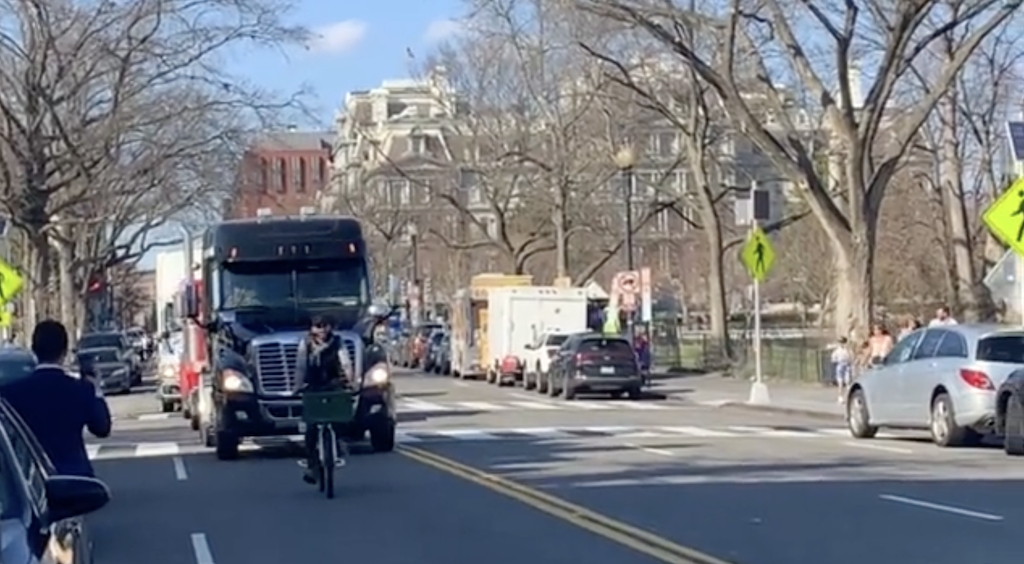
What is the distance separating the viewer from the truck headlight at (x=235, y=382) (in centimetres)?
2741

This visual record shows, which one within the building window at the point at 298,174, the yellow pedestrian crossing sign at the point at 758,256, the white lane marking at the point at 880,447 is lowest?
the white lane marking at the point at 880,447

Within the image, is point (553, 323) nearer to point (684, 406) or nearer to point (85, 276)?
point (684, 406)

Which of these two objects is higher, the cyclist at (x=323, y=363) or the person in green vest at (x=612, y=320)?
the person in green vest at (x=612, y=320)

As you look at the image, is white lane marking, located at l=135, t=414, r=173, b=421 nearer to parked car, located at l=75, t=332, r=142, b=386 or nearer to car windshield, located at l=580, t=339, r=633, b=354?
car windshield, located at l=580, t=339, r=633, b=354

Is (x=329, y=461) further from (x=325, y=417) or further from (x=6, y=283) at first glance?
(x=6, y=283)

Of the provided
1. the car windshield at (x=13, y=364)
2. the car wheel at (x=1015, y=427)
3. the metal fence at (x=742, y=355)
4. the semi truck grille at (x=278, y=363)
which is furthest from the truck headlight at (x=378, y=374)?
the metal fence at (x=742, y=355)

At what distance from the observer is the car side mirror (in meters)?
8.82

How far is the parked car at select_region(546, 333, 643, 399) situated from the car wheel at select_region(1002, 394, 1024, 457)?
77.8 ft

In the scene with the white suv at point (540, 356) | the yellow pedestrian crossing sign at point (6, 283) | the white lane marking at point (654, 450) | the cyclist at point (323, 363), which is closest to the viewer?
the cyclist at point (323, 363)

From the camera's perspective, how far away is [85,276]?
300 ft

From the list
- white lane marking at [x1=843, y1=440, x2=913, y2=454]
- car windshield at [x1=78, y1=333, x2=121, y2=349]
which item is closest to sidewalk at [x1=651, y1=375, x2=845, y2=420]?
white lane marking at [x1=843, y1=440, x2=913, y2=454]

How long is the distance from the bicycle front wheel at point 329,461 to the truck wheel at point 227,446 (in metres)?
5.83

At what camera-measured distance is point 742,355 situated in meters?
63.5

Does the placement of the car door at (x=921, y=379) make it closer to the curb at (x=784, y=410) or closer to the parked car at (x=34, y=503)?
the curb at (x=784, y=410)
